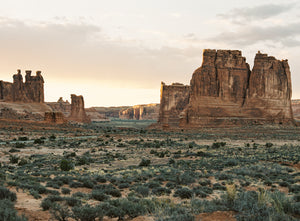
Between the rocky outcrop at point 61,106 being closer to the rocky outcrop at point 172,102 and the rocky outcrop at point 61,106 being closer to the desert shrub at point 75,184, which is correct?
the rocky outcrop at point 172,102

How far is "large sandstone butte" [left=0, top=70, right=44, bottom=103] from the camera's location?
10419 cm

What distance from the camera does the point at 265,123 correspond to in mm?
68625

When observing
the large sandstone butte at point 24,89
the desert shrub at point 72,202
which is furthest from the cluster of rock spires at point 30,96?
the desert shrub at point 72,202

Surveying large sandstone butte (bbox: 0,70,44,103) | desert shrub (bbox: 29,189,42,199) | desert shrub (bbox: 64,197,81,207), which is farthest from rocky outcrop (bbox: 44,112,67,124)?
desert shrub (bbox: 64,197,81,207)

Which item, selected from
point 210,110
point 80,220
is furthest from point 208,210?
point 210,110

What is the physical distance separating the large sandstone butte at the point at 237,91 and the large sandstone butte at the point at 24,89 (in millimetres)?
60635

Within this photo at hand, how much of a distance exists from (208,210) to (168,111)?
3840 inches

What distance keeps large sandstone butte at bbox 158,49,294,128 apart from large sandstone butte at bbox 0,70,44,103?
2387 inches

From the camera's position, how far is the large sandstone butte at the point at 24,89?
104 meters

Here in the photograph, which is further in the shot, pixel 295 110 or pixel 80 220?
pixel 295 110

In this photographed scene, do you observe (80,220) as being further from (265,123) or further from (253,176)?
(265,123)

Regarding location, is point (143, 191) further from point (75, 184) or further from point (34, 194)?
point (34, 194)

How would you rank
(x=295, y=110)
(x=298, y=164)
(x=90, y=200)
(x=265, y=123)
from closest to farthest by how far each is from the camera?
(x=90, y=200) → (x=298, y=164) → (x=265, y=123) → (x=295, y=110)

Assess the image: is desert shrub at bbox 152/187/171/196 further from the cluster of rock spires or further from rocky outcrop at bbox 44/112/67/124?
the cluster of rock spires
